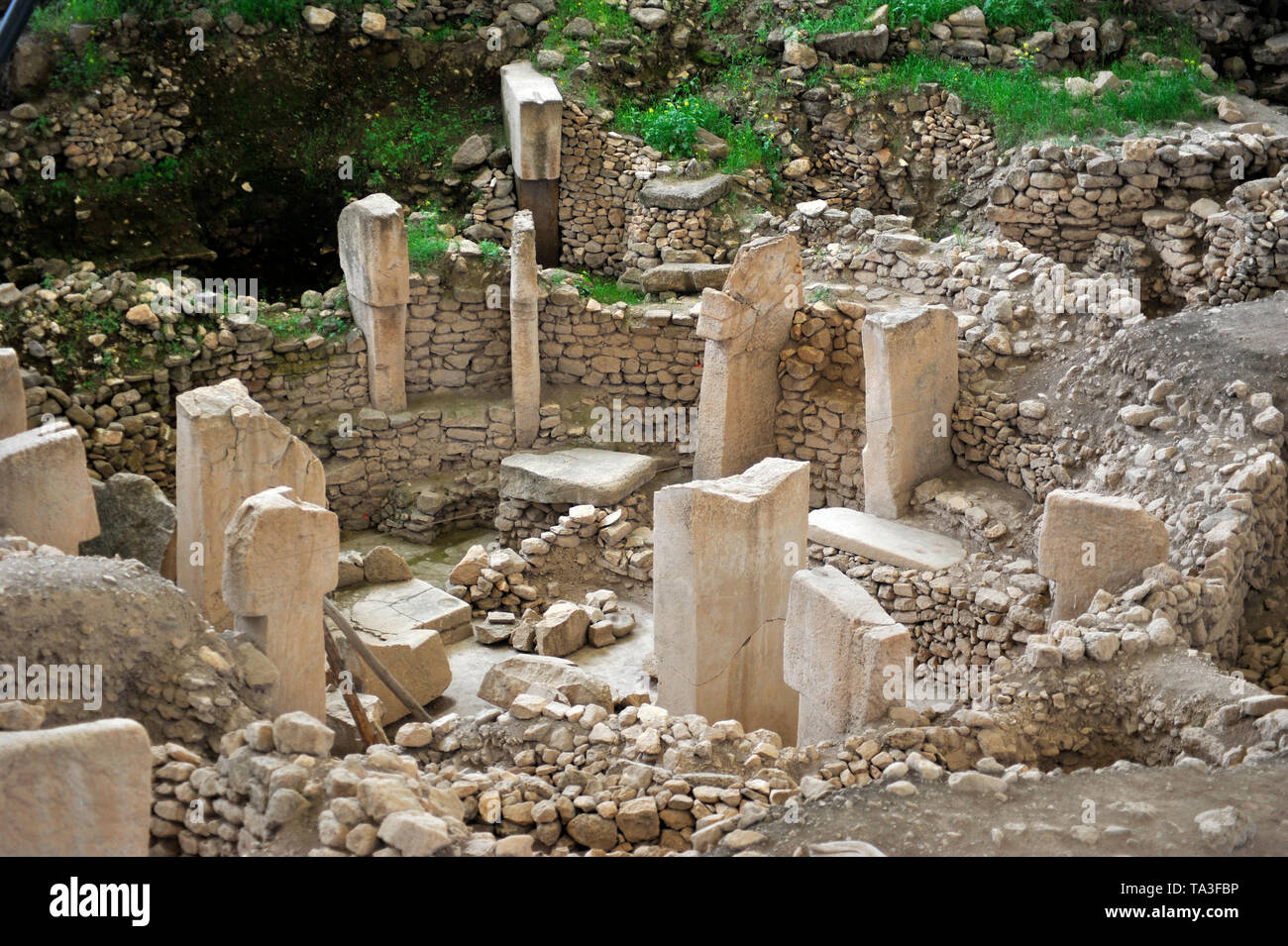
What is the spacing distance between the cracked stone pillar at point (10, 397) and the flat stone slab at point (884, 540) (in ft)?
17.4

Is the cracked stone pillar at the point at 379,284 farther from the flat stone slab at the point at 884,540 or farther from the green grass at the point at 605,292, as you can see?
the flat stone slab at the point at 884,540

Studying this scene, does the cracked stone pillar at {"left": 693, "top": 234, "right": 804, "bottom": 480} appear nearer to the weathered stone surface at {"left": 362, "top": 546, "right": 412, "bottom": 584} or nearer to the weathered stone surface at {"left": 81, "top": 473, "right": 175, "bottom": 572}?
the weathered stone surface at {"left": 362, "top": 546, "right": 412, "bottom": 584}

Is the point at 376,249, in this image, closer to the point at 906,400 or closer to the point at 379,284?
the point at 379,284

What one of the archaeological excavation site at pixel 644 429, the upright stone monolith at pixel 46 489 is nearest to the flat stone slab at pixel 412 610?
the archaeological excavation site at pixel 644 429

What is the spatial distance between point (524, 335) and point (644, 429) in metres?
1.32

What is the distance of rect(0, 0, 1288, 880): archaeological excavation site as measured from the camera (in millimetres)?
6383

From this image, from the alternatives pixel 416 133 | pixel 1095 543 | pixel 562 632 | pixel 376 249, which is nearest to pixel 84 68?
pixel 416 133

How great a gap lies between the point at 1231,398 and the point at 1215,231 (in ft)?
11.3

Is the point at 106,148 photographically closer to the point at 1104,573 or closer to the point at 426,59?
the point at 426,59

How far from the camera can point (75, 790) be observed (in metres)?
5.02

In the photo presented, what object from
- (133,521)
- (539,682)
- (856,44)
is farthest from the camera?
(856,44)

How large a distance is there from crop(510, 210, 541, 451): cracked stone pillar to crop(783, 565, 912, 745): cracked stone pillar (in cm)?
544

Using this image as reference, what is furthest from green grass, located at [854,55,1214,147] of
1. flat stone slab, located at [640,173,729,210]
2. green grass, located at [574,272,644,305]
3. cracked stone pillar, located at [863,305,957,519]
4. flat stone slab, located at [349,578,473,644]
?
flat stone slab, located at [349,578,473,644]

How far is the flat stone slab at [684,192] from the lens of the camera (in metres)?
13.7
